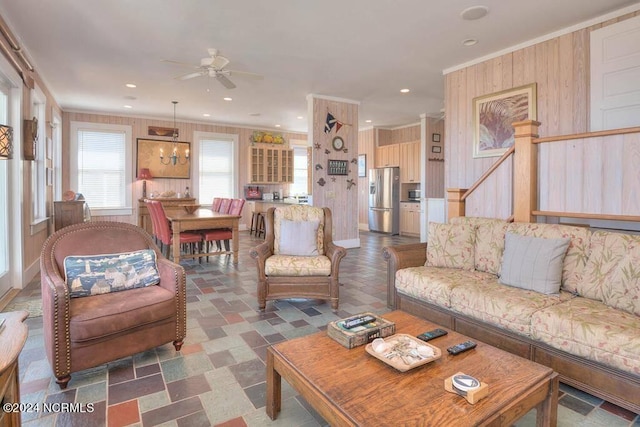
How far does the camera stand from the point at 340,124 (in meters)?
6.55

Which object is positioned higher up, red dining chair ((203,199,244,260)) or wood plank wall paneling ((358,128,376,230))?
wood plank wall paneling ((358,128,376,230))

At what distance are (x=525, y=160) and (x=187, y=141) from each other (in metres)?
7.56

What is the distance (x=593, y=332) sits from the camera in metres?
1.84

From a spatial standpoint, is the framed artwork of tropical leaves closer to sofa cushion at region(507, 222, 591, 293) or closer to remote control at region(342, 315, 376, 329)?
sofa cushion at region(507, 222, 591, 293)

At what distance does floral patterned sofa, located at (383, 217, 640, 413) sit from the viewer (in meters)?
1.82

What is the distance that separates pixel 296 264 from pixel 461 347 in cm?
189

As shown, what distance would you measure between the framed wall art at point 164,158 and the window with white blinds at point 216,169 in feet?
1.22

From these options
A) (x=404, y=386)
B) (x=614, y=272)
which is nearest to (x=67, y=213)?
(x=404, y=386)

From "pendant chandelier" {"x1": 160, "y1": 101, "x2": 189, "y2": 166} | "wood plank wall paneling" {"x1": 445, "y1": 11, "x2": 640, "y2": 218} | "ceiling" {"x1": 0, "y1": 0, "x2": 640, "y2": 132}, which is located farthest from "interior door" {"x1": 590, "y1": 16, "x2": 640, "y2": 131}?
"pendant chandelier" {"x1": 160, "y1": 101, "x2": 189, "y2": 166}

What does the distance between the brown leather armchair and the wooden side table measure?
65 cm

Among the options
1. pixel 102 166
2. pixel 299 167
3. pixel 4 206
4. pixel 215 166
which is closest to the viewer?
pixel 4 206

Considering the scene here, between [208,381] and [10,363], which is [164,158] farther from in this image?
[10,363]

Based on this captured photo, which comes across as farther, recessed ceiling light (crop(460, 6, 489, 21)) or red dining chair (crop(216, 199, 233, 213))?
red dining chair (crop(216, 199, 233, 213))

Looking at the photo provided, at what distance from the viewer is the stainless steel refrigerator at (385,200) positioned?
8758 millimetres
